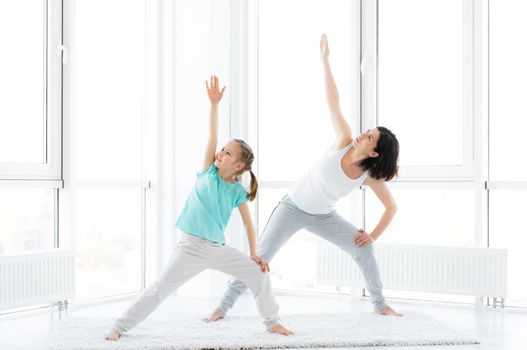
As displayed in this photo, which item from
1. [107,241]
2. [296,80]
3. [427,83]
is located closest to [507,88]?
[427,83]

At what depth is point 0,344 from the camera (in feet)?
9.46

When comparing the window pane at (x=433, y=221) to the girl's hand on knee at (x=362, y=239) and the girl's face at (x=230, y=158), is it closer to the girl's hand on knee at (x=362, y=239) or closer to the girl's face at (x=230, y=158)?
the girl's hand on knee at (x=362, y=239)

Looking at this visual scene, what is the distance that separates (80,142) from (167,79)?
0.81 m

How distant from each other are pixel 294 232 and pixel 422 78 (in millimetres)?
1525

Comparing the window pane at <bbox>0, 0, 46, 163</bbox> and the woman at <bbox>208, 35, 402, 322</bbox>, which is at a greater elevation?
the window pane at <bbox>0, 0, 46, 163</bbox>

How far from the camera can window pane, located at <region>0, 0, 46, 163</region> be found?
Answer: 359cm

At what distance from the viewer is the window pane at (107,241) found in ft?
13.3

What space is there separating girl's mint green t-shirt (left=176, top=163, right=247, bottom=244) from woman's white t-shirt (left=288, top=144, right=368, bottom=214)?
1.71 feet

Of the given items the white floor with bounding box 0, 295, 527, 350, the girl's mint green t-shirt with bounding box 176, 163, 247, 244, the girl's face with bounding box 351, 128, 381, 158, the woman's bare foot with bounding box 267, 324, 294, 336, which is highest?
the girl's face with bounding box 351, 128, 381, 158

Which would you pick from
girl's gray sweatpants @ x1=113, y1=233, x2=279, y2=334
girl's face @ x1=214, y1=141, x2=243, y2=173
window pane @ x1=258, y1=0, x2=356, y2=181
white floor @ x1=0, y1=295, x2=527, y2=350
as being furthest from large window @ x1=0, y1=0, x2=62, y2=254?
window pane @ x1=258, y1=0, x2=356, y2=181

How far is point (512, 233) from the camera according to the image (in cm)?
398

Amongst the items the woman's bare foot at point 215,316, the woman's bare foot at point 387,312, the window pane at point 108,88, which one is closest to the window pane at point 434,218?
the woman's bare foot at point 387,312

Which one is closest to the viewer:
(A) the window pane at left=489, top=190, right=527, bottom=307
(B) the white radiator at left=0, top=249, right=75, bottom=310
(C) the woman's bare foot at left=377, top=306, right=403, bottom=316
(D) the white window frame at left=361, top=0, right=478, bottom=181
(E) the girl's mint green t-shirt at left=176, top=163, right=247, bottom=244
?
(E) the girl's mint green t-shirt at left=176, top=163, right=247, bottom=244

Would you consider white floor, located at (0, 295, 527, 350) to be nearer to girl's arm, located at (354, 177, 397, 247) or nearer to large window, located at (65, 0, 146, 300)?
large window, located at (65, 0, 146, 300)
